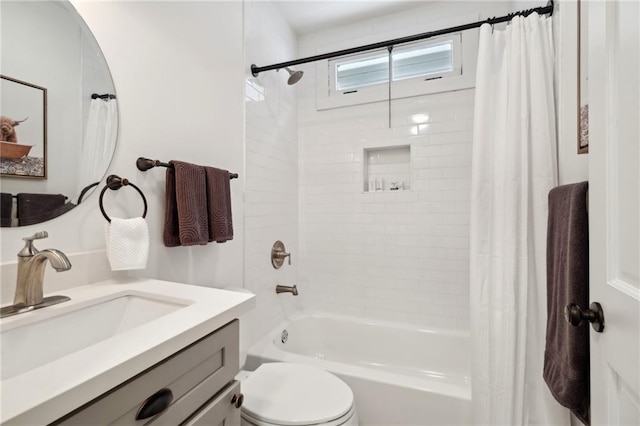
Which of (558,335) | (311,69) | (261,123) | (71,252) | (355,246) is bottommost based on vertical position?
(558,335)

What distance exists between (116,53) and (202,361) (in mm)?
1078

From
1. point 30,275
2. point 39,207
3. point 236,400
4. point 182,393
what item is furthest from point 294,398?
point 39,207

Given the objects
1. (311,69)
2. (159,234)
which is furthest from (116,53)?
(311,69)

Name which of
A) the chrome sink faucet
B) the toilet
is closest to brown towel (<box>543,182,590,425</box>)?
the toilet

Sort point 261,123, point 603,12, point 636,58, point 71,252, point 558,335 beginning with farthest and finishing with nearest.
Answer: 1. point 261,123
2. point 558,335
3. point 71,252
4. point 603,12
5. point 636,58

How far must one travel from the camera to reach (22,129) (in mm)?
789

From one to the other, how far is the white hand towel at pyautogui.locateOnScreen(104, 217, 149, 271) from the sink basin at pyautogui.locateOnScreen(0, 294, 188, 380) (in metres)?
0.11

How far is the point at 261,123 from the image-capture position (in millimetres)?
2020

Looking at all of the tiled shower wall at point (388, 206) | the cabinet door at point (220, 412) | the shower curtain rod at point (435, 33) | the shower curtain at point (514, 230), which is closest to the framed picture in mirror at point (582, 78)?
the shower curtain at point (514, 230)

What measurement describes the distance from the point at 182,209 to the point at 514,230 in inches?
58.6

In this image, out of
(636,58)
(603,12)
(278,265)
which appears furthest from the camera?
(278,265)

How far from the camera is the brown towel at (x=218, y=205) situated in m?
1.35

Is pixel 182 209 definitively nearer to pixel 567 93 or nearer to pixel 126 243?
pixel 126 243

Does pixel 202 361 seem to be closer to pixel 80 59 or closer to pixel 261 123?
pixel 80 59
